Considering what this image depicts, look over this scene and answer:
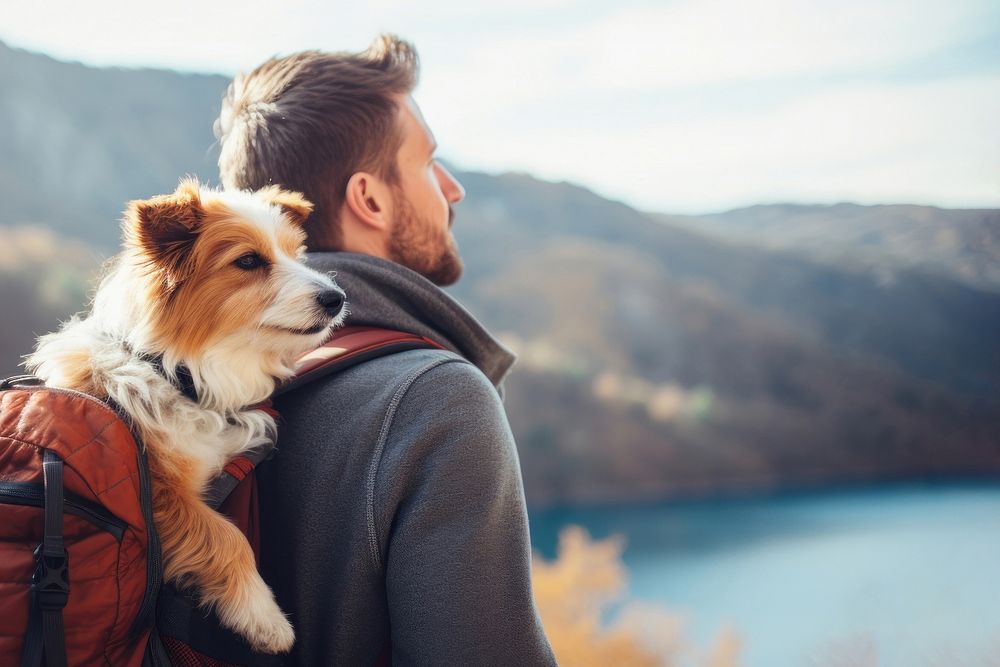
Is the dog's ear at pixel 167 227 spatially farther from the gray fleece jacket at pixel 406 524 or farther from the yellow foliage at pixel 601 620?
the yellow foliage at pixel 601 620

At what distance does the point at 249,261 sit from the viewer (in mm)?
1843

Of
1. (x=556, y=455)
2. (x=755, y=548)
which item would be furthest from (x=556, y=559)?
(x=556, y=455)

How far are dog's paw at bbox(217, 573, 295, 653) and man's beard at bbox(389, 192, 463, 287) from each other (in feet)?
3.10

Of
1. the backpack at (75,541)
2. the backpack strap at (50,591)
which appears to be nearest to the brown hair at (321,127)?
the backpack at (75,541)

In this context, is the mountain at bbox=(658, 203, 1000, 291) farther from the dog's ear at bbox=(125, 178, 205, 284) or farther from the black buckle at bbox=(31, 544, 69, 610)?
the black buckle at bbox=(31, 544, 69, 610)

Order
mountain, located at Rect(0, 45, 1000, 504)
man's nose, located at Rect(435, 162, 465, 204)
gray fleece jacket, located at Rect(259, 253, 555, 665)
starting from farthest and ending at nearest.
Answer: mountain, located at Rect(0, 45, 1000, 504), man's nose, located at Rect(435, 162, 465, 204), gray fleece jacket, located at Rect(259, 253, 555, 665)

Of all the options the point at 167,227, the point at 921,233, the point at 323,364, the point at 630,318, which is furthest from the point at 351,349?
the point at 630,318

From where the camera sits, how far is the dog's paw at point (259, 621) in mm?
1496

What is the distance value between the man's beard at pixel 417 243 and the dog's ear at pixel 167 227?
57 centimetres

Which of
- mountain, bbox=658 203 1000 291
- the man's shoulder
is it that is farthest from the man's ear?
mountain, bbox=658 203 1000 291

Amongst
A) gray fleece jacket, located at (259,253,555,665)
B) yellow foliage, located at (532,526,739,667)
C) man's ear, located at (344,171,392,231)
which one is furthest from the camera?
yellow foliage, located at (532,526,739,667)

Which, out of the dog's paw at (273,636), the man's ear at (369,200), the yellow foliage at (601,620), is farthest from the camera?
the yellow foliage at (601,620)

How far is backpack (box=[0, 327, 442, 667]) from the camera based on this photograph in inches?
46.3

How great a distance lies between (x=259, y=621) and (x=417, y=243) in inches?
43.0
